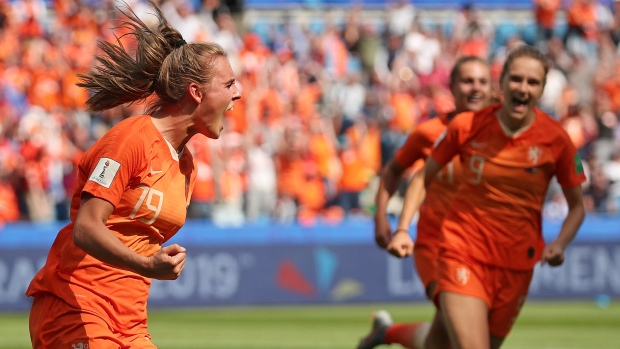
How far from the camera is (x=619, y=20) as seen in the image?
72.8 ft

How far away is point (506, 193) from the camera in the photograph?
6414mm

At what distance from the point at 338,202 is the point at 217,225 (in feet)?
8.85

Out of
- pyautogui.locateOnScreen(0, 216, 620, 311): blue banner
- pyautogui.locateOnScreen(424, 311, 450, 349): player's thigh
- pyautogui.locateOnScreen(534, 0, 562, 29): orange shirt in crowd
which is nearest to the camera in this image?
pyautogui.locateOnScreen(424, 311, 450, 349): player's thigh

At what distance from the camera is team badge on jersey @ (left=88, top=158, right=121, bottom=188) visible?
425cm

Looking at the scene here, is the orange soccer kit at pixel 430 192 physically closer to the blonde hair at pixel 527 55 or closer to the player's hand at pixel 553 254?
the blonde hair at pixel 527 55

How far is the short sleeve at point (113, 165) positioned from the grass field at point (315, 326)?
6.31 meters

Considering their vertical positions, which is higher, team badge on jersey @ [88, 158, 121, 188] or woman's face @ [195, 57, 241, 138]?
woman's face @ [195, 57, 241, 138]

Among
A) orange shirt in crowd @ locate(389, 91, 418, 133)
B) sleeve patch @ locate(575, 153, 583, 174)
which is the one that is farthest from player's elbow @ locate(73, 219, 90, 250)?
orange shirt in crowd @ locate(389, 91, 418, 133)

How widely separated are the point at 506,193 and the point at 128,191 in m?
2.75

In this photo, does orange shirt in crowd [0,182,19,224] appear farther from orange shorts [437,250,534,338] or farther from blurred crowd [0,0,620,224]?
orange shorts [437,250,534,338]

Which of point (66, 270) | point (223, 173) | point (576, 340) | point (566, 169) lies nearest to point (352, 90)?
point (223, 173)

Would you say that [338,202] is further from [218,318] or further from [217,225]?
[218,318]

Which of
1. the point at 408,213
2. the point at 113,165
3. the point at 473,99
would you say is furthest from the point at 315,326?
the point at 113,165

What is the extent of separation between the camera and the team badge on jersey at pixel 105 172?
4.25 metres
